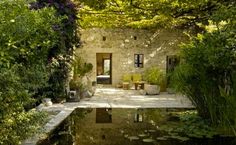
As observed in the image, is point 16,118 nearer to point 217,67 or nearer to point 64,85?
point 217,67

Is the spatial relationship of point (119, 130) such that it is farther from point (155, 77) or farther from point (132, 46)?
point (132, 46)

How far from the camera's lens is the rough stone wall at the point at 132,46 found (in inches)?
754

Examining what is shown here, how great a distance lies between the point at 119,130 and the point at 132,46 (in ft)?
39.0

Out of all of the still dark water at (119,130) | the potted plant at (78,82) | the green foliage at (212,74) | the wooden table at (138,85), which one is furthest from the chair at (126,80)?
the green foliage at (212,74)

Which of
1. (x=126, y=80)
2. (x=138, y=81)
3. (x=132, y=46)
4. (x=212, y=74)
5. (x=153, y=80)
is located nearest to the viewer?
(x=212, y=74)

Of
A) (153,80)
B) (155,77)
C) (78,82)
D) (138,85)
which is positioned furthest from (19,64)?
(138,85)

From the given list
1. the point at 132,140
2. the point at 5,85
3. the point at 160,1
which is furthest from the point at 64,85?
the point at 5,85

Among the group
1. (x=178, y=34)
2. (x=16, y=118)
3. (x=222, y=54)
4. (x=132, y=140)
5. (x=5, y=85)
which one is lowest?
(x=132, y=140)

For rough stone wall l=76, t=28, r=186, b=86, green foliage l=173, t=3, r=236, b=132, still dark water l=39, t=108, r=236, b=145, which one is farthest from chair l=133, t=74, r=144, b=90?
green foliage l=173, t=3, r=236, b=132

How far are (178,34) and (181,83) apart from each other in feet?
36.1

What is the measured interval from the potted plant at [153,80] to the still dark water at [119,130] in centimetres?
590

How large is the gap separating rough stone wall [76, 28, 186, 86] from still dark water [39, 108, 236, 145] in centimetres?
883

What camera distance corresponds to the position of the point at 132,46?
19281mm

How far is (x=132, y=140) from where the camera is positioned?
673 centimetres
